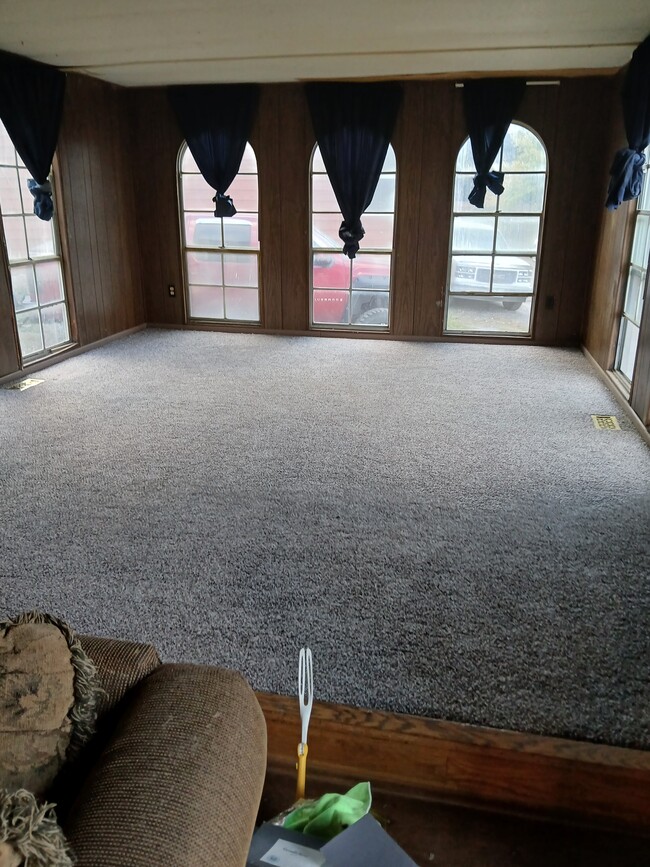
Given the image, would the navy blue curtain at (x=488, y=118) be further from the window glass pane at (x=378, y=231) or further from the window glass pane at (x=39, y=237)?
the window glass pane at (x=39, y=237)

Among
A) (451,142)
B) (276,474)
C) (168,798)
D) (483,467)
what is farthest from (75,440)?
(451,142)

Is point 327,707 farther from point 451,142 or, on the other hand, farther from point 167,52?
point 451,142

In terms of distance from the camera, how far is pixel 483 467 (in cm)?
341

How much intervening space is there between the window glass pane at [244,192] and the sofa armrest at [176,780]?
5.72 m

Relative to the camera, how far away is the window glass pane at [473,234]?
602cm

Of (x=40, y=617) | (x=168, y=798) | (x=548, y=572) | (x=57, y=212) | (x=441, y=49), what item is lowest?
(x=548, y=572)

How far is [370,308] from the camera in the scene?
21.2 ft

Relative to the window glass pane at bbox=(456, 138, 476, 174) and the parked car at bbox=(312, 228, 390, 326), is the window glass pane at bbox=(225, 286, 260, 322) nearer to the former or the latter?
the parked car at bbox=(312, 228, 390, 326)

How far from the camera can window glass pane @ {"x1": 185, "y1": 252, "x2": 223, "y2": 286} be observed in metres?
6.62

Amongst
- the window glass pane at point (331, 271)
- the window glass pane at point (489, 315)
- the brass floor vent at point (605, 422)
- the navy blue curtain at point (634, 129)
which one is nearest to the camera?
the brass floor vent at point (605, 422)

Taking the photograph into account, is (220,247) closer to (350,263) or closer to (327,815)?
(350,263)

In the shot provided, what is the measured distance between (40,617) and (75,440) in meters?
2.80

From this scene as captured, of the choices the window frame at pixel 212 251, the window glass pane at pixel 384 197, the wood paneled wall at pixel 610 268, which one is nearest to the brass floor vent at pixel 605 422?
the wood paneled wall at pixel 610 268

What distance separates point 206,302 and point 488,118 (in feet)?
10.1
